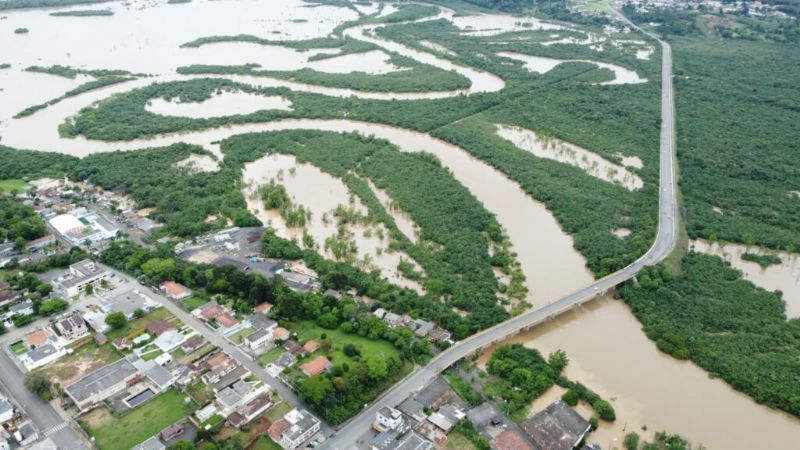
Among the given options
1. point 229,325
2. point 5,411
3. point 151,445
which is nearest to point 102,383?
point 5,411

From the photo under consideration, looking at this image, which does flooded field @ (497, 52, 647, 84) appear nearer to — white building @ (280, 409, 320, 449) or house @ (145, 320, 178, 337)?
house @ (145, 320, 178, 337)

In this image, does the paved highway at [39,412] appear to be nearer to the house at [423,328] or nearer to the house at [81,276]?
the house at [81,276]

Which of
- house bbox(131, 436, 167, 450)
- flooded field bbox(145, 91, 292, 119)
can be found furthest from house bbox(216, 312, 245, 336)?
flooded field bbox(145, 91, 292, 119)

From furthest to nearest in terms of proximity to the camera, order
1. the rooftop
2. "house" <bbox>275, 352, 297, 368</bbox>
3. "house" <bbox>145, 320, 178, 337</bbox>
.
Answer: "house" <bbox>145, 320, 178, 337</bbox>, "house" <bbox>275, 352, 297, 368</bbox>, the rooftop

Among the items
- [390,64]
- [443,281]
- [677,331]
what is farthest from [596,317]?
[390,64]

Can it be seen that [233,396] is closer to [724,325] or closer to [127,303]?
[127,303]

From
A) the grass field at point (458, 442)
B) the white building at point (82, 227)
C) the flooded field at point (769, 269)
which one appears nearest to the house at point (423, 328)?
the grass field at point (458, 442)
